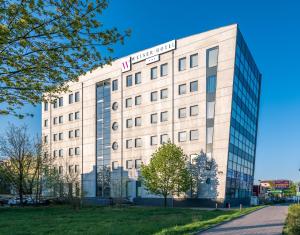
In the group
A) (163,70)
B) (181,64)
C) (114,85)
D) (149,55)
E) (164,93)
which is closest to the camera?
(181,64)

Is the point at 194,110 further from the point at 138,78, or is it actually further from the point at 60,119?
the point at 60,119

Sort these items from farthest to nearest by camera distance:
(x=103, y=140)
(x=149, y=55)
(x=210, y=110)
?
(x=103, y=140)
(x=149, y=55)
(x=210, y=110)

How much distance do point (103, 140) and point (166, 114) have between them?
14.7 m

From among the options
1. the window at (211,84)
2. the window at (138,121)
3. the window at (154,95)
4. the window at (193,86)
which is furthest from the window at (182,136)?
the window at (138,121)

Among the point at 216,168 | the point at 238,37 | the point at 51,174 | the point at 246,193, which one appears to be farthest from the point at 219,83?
the point at 51,174

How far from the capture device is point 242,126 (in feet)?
160

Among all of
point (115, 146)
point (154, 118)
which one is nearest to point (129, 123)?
point (115, 146)

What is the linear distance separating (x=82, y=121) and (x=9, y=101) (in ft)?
177

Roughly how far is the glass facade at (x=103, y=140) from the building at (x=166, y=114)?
17 cm

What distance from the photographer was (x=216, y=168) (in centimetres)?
4281

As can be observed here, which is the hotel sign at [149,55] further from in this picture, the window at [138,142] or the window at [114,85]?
the window at [138,142]

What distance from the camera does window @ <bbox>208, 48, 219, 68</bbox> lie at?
44594 mm

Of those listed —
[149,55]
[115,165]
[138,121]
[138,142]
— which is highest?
[149,55]

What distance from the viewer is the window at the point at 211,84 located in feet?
145
